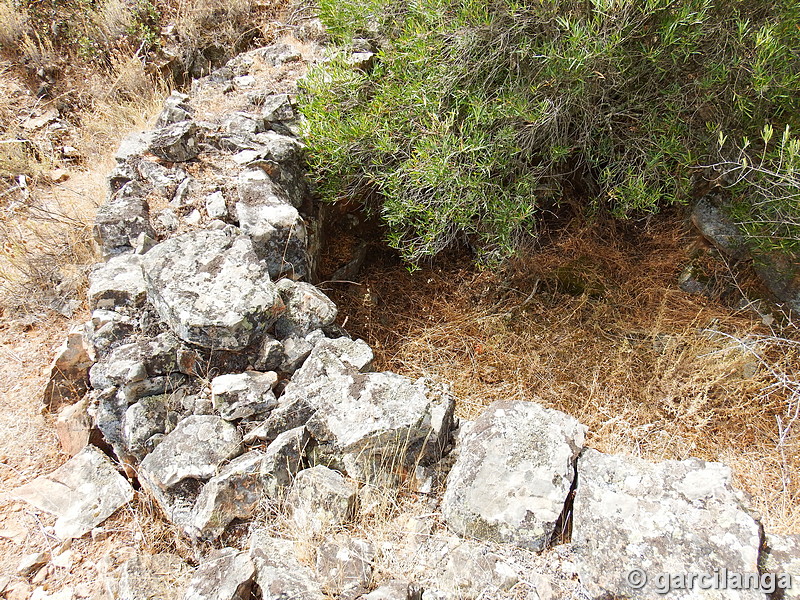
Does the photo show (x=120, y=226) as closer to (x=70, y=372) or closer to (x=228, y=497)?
(x=70, y=372)

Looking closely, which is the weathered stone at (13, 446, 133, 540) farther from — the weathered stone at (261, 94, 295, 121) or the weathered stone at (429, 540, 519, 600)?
the weathered stone at (261, 94, 295, 121)

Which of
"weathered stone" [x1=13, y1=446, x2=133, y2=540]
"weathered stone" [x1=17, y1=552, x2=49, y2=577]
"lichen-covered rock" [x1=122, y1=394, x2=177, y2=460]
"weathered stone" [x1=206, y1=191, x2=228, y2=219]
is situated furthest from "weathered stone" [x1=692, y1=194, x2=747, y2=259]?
"weathered stone" [x1=17, y1=552, x2=49, y2=577]

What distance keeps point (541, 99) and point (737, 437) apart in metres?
2.65

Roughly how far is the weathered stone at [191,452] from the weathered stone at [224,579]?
46cm

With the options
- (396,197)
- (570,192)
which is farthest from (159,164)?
(570,192)

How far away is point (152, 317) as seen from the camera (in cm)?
358

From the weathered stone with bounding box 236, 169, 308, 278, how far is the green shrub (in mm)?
533

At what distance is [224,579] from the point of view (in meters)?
2.53

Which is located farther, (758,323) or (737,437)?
(758,323)

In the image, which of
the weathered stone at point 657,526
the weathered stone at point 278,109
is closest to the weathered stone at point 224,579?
the weathered stone at point 657,526

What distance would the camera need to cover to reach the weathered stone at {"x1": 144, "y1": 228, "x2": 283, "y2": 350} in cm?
330

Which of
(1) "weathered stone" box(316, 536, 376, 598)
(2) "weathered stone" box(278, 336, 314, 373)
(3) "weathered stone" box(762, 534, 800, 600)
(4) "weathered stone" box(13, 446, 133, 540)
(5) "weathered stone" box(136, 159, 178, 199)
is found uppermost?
(5) "weathered stone" box(136, 159, 178, 199)

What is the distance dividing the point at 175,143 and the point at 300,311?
1926 mm

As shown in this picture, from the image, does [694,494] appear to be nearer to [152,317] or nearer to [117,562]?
[117,562]
